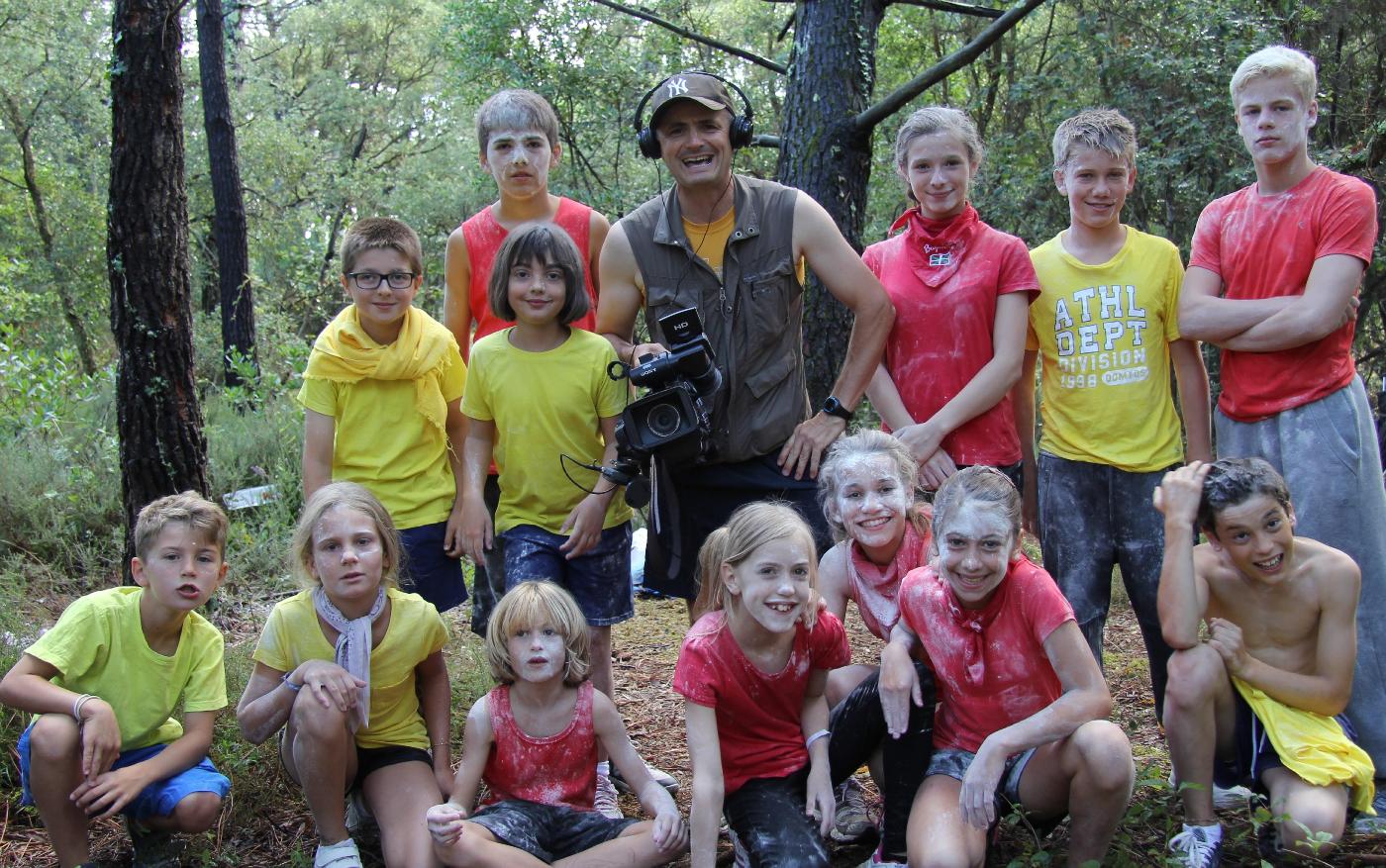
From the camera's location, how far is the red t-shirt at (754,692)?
9.86 ft

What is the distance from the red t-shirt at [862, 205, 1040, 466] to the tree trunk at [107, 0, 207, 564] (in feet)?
10.5

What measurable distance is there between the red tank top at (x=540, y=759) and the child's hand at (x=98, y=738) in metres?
1.00

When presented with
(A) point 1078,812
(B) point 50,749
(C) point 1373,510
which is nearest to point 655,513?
(A) point 1078,812

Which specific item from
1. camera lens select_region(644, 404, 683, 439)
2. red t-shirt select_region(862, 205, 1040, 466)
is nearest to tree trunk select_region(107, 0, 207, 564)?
camera lens select_region(644, 404, 683, 439)

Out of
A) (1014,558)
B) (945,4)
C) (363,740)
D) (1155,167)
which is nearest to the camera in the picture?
(1014,558)

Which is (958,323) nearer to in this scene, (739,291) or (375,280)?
(739,291)

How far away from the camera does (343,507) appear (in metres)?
3.16

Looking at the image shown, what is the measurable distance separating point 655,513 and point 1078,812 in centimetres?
143

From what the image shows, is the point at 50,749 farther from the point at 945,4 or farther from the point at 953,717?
the point at 945,4

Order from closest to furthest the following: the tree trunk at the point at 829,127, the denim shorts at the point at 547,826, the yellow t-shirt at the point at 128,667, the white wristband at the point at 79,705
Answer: the denim shorts at the point at 547,826, the white wristband at the point at 79,705, the yellow t-shirt at the point at 128,667, the tree trunk at the point at 829,127

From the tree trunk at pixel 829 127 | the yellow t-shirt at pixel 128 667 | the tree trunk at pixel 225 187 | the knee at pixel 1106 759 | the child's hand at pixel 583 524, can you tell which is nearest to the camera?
the knee at pixel 1106 759

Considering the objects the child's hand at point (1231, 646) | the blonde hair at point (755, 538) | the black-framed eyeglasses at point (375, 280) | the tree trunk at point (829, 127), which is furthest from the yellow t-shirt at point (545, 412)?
the tree trunk at point (829, 127)

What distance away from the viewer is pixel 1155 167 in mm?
9000

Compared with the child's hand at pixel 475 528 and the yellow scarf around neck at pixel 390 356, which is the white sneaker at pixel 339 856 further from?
the yellow scarf around neck at pixel 390 356
